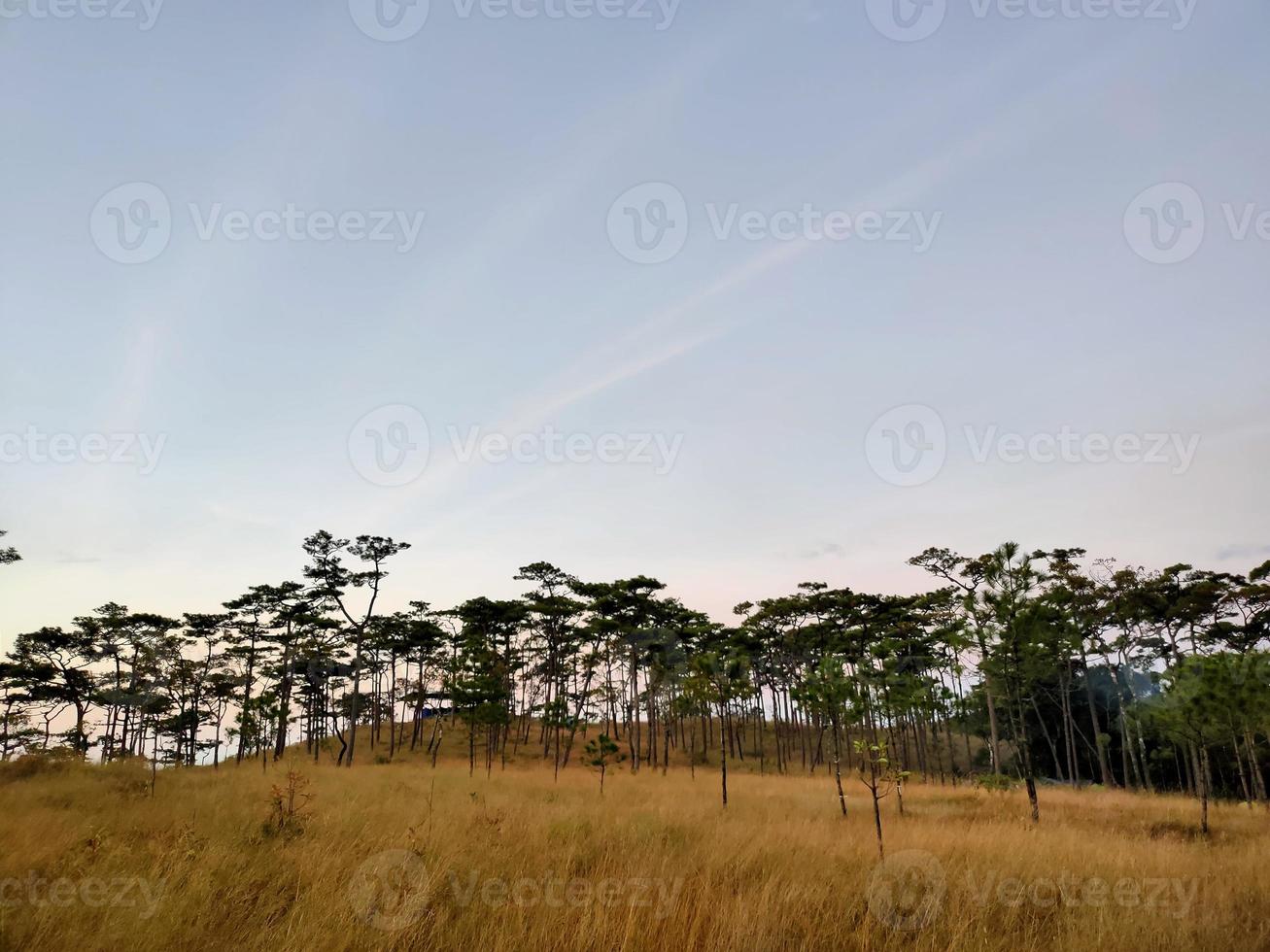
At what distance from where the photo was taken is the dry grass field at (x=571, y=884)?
5.30 m

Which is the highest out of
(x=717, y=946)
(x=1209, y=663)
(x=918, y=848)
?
(x=1209, y=663)

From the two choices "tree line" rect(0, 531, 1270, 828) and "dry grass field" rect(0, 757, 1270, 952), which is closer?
"dry grass field" rect(0, 757, 1270, 952)

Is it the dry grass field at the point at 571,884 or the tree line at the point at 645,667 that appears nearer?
the dry grass field at the point at 571,884

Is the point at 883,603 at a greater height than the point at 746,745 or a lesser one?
greater

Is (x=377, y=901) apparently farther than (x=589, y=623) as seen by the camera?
No

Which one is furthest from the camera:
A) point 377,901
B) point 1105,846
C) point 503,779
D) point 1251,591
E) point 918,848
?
point 1251,591

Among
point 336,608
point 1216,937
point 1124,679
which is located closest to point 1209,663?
point 1216,937

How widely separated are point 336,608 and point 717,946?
40.6 metres

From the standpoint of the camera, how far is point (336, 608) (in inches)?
1593

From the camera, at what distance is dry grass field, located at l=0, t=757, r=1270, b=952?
5301mm

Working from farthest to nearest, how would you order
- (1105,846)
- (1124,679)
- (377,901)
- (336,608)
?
1. (1124,679)
2. (336,608)
3. (1105,846)
4. (377,901)

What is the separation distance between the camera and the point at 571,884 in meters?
6.95

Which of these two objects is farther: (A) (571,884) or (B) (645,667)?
(B) (645,667)

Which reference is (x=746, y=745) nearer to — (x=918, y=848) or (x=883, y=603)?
(x=883, y=603)
